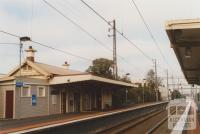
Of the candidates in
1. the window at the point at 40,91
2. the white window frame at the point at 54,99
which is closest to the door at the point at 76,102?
the white window frame at the point at 54,99

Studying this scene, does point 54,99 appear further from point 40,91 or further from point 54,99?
point 40,91

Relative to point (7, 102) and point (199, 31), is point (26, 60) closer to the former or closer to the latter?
point (7, 102)

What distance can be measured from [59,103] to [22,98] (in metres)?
7.15

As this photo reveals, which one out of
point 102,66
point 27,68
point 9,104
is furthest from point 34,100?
point 102,66

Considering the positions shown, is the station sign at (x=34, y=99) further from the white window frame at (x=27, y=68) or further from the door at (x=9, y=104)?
the white window frame at (x=27, y=68)

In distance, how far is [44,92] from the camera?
3919 centimetres

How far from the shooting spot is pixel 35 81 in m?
37.7

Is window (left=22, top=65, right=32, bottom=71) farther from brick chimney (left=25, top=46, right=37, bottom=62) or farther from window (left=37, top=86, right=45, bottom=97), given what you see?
window (left=37, top=86, right=45, bottom=97)

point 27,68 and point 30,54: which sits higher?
point 30,54

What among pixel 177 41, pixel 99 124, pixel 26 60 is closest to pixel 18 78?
pixel 26 60

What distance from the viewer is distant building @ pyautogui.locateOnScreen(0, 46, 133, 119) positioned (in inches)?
1383

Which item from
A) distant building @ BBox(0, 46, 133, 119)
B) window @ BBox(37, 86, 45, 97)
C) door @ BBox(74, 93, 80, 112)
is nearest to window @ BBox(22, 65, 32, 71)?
distant building @ BBox(0, 46, 133, 119)

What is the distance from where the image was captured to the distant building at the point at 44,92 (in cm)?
3512

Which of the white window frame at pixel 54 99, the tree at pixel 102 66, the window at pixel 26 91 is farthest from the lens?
the tree at pixel 102 66
